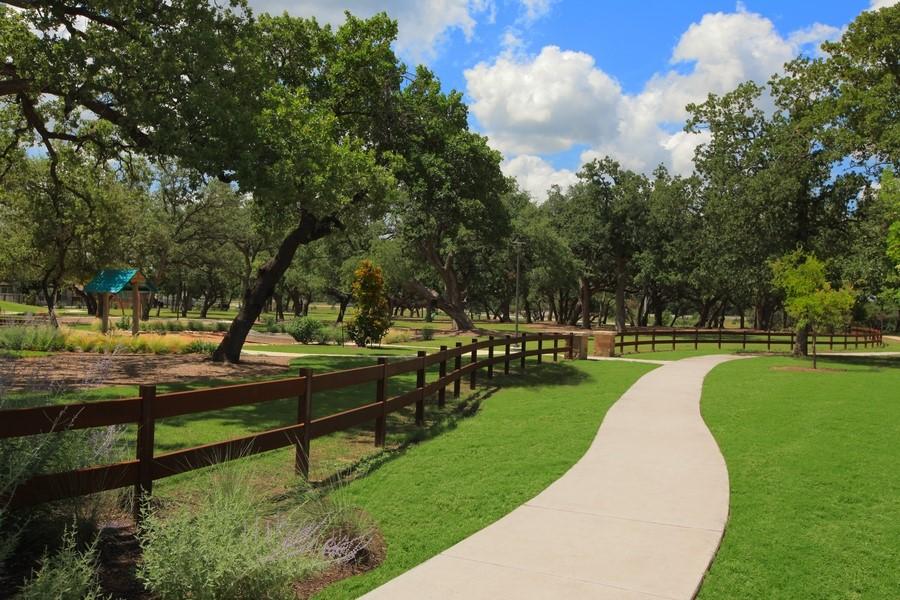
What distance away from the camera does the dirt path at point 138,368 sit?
13.5 m

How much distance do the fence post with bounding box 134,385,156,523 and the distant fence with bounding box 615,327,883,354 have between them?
2804cm

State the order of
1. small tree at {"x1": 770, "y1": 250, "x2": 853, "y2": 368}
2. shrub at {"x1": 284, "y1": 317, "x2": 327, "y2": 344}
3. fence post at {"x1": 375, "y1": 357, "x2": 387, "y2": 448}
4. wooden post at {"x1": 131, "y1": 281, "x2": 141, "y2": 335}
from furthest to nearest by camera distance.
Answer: shrub at {"x1": 284, "y1": 317, "x2": 327, "y2": 344} → wooden post at {"x1": 131, "y1": 281, "x2": 141, "y2": 335} → small tree at {"x1": 770, "y1": 250, "x2": 853, "y2": 368} → fence post at {"x1": 375, "y1": 357, "x2": 387, "y2": 448}

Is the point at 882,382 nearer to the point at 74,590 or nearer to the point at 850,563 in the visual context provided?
the point at 850,563

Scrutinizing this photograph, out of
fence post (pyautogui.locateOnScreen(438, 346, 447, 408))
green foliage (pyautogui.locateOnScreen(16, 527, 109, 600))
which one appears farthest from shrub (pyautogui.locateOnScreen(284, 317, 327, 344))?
green foliage (pyautogui.locateOnScreen(16, 527, 109, 600))

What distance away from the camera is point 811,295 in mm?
24328

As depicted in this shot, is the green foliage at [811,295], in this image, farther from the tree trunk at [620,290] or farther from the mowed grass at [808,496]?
the tree trunk at [620,290]

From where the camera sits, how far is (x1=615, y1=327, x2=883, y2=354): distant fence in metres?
34.3

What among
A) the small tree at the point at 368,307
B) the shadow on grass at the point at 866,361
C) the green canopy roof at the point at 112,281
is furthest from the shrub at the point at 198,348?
the shadow on grass at the point at 866,361

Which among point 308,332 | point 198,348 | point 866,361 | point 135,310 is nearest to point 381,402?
point 198,348

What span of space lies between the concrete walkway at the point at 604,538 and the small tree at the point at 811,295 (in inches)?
722

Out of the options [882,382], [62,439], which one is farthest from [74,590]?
[882,382]

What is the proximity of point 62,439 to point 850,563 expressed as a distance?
232 inches

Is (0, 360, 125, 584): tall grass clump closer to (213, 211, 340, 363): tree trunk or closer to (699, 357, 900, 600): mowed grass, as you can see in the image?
(699, 357, 900, 600): mowed grass

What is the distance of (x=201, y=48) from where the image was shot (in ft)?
43.3
